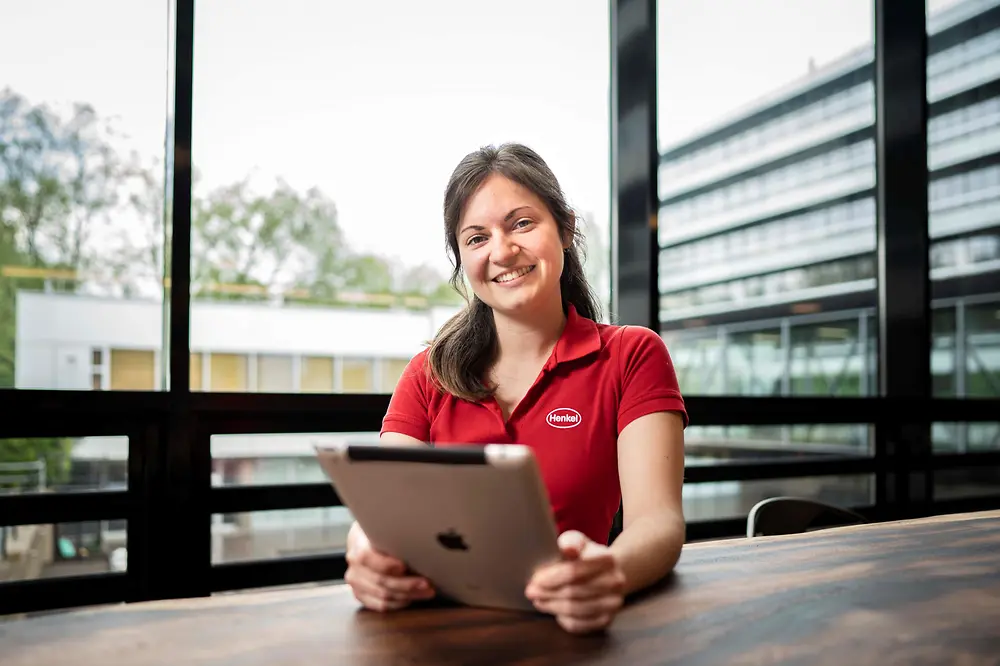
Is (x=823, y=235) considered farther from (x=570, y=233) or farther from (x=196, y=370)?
(x=196, y=370)

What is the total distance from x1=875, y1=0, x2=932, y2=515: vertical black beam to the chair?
224cm

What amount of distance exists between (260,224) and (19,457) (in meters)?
0.98

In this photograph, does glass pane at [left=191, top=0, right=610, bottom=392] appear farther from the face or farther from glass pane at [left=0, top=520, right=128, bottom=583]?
the face

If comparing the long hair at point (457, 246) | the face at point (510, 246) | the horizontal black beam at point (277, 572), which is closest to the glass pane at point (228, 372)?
the horizontal black beam at point (277, 572)

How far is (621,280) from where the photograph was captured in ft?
10.6

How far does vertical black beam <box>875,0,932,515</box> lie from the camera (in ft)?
12.8

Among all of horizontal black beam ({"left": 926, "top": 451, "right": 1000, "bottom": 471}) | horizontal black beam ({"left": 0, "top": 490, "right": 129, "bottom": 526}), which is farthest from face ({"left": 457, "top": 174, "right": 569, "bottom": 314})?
horizontal black beam ({"left": 926, "top": 451, "right": 1000, "bottom": 471})

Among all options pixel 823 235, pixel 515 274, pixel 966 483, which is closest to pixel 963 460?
pixel 966 483

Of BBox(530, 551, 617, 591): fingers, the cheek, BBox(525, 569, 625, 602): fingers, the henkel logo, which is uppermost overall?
the cheek

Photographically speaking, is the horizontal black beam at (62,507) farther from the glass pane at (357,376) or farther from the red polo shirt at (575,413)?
the red polo shirt at (575,413)

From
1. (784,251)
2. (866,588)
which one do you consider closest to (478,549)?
(866,588)

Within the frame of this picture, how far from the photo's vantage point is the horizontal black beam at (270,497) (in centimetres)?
242

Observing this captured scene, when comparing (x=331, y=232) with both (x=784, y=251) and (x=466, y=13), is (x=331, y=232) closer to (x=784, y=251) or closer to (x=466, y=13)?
(x=466, y=13)

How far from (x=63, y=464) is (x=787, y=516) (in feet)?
6.39
